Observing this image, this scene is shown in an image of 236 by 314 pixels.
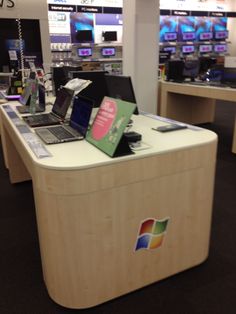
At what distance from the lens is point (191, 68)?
19.5 ft

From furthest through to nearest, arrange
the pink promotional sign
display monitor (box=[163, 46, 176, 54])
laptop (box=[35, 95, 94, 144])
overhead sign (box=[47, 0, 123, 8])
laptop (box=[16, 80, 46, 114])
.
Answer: display monitor (box=[163, 46, 176, 54]) → overhead sign (box=[47, 0, 123, 8]) → laptop (box=[16, 80, 46, 114]) → laptop (box=[35, 95, 94, 144]) → the pink promotional sign

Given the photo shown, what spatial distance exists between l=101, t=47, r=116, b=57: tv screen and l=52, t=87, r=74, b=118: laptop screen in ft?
25.9

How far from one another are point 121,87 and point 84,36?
25.8ft

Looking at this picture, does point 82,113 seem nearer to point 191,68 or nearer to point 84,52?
point 191,68

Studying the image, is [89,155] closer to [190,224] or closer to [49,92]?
[190,224]

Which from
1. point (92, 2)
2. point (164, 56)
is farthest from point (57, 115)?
point (164, 56)

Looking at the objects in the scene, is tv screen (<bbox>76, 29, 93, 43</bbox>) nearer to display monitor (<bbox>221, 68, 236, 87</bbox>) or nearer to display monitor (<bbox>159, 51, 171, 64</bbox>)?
display monitor (<bbox>159, 51, 171, 64</bbox>)

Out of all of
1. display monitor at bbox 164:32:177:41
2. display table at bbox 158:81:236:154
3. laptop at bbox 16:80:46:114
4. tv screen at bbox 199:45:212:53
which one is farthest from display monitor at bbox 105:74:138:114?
tv screen at bbox 199:45:212:53

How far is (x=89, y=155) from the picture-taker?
1723 millimetres

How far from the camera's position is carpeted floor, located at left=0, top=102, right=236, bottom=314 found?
1.88m

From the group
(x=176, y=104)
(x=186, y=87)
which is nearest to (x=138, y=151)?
(x=186, y=87)

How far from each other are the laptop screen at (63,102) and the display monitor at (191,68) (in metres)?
3.78

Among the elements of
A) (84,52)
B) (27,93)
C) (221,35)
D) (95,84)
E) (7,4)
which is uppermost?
(7,4)

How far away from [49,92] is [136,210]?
2957 millimetres
